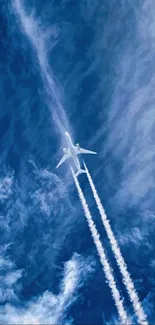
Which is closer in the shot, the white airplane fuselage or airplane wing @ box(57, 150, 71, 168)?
the white airplane fuselage

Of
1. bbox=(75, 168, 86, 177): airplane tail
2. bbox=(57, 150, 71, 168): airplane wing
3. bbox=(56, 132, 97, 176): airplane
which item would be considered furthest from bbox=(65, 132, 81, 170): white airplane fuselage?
bbox=(57, 150, 71, 168): airplane wing

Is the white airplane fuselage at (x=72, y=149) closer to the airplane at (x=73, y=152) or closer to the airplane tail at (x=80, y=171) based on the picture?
the airplane at (x=73, y=152)

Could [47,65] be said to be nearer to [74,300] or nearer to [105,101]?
[105,101]

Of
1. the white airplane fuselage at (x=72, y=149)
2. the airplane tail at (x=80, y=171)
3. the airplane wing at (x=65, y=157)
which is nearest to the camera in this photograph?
the white airplane fuselage at (x=72, y=149)

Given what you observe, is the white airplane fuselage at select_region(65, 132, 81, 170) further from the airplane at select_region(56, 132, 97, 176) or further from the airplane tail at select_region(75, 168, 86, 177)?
the airplane tail at select_region(75, 168, 86, 177)

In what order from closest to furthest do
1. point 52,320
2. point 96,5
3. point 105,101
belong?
1. point 96,5
2. point 105,101
3. point 52,320

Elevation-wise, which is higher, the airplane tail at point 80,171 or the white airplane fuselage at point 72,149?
the white airplane fuselage at point 72,149

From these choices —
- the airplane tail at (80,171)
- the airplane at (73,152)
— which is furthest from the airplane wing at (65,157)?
the airplane tail at (80,171)

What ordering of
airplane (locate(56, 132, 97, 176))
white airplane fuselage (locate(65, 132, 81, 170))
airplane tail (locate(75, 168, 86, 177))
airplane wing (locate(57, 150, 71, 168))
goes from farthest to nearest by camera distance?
airplane tail (locate(75, 168, 86, 177)) → airplane wing (locate(57, 150, 71, 168)) → airplane (locate(56, 132, 97, 176)) → white airplane fuselage (locate(65, 132, 81, 170))

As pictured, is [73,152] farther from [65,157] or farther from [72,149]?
[65,157]

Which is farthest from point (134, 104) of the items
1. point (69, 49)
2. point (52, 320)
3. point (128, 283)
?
point (52, 320)

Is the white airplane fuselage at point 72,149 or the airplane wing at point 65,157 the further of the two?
the airplane wing at point 65,157
